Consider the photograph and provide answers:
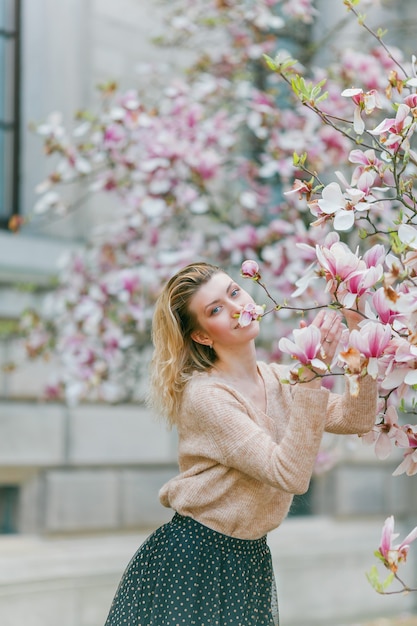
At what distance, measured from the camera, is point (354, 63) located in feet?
18.4

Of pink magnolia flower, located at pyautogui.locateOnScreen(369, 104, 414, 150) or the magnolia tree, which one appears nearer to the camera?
pink magnolia flower, located at pyautogui.locateOnScreen(369, 104, 414, 150)

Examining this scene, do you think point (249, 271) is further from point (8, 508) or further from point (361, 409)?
point (8, 508)

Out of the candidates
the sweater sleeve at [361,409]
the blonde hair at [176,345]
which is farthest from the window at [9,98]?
the sweater sleeve at [361,409]

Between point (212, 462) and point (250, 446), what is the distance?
219 millimetres

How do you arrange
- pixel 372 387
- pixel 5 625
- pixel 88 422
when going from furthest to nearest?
pixel 88 422
pixel 5 625
pixel 372 387

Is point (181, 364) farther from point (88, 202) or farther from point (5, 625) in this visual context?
point (88, 202)

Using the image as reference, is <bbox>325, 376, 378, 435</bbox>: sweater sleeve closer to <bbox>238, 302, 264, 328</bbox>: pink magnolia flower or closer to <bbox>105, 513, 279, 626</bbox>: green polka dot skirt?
<bbox>238, 302, 264, 328</bbox>: pink magnolia flower

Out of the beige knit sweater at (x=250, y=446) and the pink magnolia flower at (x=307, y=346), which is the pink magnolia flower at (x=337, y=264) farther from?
the beige knit sweater at (x=250, y=446)

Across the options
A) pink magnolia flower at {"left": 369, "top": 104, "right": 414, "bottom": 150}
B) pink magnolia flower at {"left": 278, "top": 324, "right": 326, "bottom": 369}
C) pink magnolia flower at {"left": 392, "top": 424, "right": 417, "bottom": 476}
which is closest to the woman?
pink magnolia flower at {"left": 392, "top": 424, "right": 417, "bottom": 476}

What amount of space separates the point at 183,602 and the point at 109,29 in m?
4.94

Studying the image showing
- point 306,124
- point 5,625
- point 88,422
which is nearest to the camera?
point 306,124

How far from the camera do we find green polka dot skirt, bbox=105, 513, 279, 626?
9.57ft

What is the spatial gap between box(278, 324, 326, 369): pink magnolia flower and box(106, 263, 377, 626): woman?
0.48 m

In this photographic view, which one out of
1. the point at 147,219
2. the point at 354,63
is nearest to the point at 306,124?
the point at 354,63
